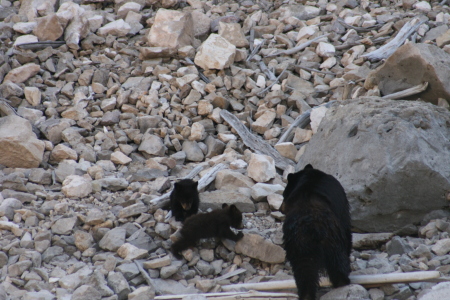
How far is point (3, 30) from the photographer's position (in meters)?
10.4

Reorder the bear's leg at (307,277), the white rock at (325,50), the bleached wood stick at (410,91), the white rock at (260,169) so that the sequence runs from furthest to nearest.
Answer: the white rock at (325,50), the bleached wood stick at (410,91), the white rock at (260,169), the bear's leg at (307,277)

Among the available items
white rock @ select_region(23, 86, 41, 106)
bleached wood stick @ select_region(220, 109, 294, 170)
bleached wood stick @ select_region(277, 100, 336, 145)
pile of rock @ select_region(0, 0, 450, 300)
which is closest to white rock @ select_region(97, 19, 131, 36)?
pile of rock @ select_region(0, 0, 450, 300)

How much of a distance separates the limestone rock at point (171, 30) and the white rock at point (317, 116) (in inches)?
134

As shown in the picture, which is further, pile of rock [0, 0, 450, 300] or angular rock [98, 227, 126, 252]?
angular rock [98, 227, 126, 252]

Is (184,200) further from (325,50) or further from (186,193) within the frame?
(325,50)

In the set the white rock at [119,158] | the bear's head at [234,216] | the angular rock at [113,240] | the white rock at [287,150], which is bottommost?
the white rock at [119,158]

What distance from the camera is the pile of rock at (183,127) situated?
5.42 metres

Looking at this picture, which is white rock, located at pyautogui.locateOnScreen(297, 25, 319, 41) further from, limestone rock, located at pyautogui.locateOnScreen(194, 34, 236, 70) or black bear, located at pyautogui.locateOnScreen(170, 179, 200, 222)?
black bear, located at pyautogui.locateOnScreen(170, 179, 200, 222)

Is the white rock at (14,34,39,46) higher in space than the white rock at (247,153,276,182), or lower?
higher

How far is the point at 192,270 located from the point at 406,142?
289 cm

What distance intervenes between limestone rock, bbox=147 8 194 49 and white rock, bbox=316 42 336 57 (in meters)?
2.78

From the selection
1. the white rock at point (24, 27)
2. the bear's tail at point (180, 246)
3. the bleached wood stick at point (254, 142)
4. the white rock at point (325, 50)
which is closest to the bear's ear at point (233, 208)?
the bear's tail at point (180, 246)

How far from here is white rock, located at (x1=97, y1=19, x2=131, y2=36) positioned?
1093 cm

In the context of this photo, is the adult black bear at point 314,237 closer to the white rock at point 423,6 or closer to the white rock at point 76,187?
the white rock at point 76,187
